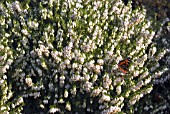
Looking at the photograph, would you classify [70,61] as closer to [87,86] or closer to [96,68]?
[96,68]

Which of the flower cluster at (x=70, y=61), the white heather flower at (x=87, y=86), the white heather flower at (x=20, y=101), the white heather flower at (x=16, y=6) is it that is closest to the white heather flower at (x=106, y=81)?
the flower cluster at (x=70, y=61)

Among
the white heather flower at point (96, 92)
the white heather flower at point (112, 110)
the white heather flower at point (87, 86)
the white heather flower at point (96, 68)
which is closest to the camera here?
the white heather flower at point (112, 110)

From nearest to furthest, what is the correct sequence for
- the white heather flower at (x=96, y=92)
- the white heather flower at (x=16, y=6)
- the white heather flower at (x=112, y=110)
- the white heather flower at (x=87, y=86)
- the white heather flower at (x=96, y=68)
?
the white heather flower at (x=112, y=110), the white heather flower at (x=96, y=92), the white heather flower at (x=87, y=86), the white heather flower at (x=96, y=68), the white heather flower at (x=16, y=6)

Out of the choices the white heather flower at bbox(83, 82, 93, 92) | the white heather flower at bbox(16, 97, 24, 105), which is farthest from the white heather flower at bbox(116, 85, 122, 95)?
the white heather flower at bbox(16, 97, 24, 105)

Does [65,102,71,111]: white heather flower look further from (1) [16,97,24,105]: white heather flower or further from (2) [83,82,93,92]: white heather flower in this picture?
(1) [16,97,24,105]: white heather flower

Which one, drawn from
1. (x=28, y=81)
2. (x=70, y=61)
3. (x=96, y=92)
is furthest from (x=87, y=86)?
(x=28, y=81)

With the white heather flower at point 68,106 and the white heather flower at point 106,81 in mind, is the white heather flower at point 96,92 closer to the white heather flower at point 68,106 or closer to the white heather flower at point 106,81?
the white heather flower at point 106,81

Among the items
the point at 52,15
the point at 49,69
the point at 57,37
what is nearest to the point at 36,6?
the point at 52,15

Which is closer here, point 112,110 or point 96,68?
point 112,110

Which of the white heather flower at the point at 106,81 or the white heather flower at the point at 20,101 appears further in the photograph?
the white heather flower at the point at 106,81
